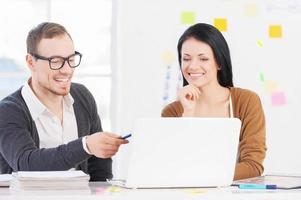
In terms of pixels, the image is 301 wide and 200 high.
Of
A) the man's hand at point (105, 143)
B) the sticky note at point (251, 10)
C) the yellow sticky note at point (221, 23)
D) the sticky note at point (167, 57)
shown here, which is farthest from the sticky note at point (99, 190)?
the sticky note at point (251, 10)

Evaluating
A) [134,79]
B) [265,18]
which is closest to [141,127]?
[134,79]

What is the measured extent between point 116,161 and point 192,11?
955 mm

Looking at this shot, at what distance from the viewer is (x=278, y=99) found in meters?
3.82

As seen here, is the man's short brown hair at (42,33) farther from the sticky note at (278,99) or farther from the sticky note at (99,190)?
the sticky note at (278,99)

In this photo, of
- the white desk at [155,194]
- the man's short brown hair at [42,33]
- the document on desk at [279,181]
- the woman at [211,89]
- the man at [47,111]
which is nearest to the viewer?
the white desk at [155,194]

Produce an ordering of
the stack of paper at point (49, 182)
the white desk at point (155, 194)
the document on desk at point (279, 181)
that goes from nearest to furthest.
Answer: the white desk at point (155, 194) → the stack of paper at point (49, 182) → the document on desk at point (279, 181)

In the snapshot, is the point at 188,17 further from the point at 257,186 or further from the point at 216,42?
the point at 257,186

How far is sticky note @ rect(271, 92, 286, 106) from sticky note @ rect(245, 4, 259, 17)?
0.47m

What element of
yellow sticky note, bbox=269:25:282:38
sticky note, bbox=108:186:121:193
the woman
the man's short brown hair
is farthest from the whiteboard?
sticky note, bbox=108:186:121:193

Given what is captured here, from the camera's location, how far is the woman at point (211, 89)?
253 centimetres

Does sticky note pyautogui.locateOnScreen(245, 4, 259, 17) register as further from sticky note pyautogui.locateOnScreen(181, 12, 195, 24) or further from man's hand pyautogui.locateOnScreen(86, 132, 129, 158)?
man's hand pyautogui.locateOnScreen(86, 132, 129, 158)

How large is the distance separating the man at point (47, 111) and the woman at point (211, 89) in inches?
15.1

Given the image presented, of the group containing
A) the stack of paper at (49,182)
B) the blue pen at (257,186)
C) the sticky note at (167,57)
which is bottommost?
the blue pen at (257,186)

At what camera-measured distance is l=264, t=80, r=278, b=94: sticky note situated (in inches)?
150
